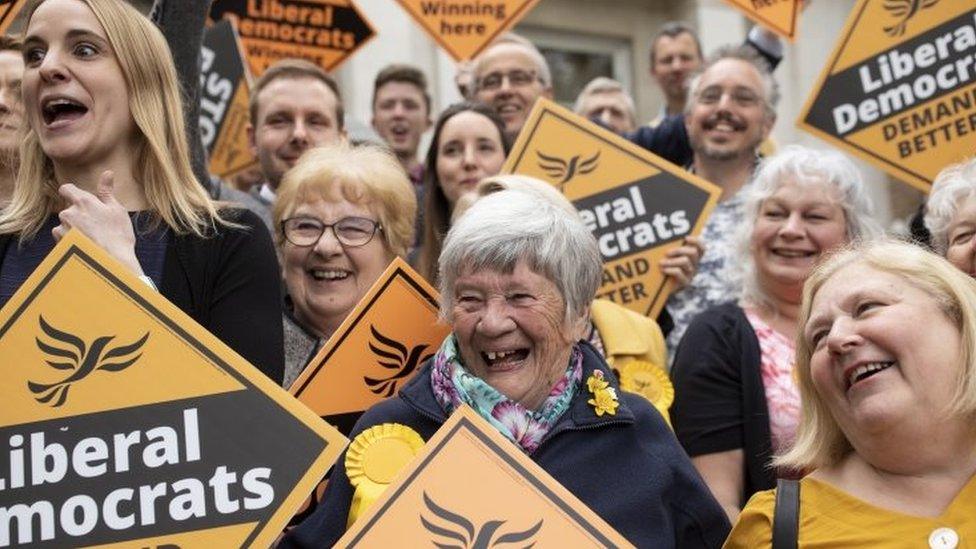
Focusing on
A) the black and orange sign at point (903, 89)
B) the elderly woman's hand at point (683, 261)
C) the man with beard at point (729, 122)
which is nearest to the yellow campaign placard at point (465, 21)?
the man with beard at point (729, 122)

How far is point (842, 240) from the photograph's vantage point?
4.98m

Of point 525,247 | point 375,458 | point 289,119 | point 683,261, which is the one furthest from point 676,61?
point 375,458

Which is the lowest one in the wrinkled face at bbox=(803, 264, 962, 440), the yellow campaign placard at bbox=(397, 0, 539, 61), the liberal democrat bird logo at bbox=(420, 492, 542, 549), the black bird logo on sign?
the liberal democrat bird logo at bbox=(420, 492, 542, 549)

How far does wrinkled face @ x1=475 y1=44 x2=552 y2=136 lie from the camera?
6832mm

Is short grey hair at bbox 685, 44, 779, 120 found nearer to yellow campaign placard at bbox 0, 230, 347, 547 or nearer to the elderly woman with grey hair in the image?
the elderly woman with grey hair

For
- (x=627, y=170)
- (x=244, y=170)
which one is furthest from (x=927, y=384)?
(x=244, y=170)

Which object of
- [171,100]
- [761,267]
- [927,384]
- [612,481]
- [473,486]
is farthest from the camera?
[761,267]

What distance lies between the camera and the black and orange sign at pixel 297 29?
7.16 meters

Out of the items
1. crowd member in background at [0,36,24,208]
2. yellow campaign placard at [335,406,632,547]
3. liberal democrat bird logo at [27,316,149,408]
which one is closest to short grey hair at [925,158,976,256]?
yellow campaign placard at [335,406,632,547]

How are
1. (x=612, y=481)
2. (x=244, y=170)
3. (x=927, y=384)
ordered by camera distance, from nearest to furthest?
(x=927, y=384)
(x=612, y=481)
(x=244, y=170)

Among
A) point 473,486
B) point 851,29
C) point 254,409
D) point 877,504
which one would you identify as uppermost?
point 851,29

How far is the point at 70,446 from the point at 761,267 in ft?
8.68

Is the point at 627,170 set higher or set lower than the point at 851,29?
lower

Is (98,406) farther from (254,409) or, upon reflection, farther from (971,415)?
(971,415)
